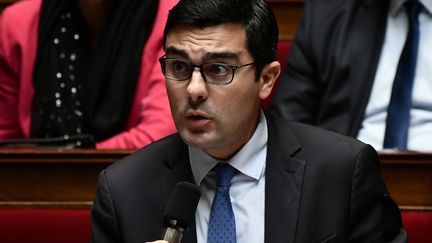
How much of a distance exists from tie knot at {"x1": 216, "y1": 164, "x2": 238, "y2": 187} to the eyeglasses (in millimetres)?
91

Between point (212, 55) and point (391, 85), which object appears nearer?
point (212, 55)

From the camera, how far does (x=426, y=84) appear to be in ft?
3.67

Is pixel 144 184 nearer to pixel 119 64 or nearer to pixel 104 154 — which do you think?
pixel 104 154

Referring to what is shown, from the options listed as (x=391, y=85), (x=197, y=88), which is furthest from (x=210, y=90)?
(x=391, y=85)

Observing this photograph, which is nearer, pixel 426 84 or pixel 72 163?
pixel 72 163

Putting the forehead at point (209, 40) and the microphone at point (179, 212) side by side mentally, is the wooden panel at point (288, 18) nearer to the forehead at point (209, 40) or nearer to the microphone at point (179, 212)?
the forehead at point (209, 40)

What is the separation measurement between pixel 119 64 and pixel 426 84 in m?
0.38

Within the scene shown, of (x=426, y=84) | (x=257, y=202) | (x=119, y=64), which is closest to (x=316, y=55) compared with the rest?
(x=426, y=84)

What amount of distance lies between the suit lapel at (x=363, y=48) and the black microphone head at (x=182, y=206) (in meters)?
0.46

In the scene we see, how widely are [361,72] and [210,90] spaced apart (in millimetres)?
399

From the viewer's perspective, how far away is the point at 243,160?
83cm

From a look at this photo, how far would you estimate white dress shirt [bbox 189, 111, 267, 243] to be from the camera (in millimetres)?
819

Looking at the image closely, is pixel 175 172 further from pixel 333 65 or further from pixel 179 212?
pixel 333 65

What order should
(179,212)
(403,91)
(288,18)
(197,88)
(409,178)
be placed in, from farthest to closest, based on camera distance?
(288,18) → (403,91) → (409,178) → (197,88) → (179,212)
